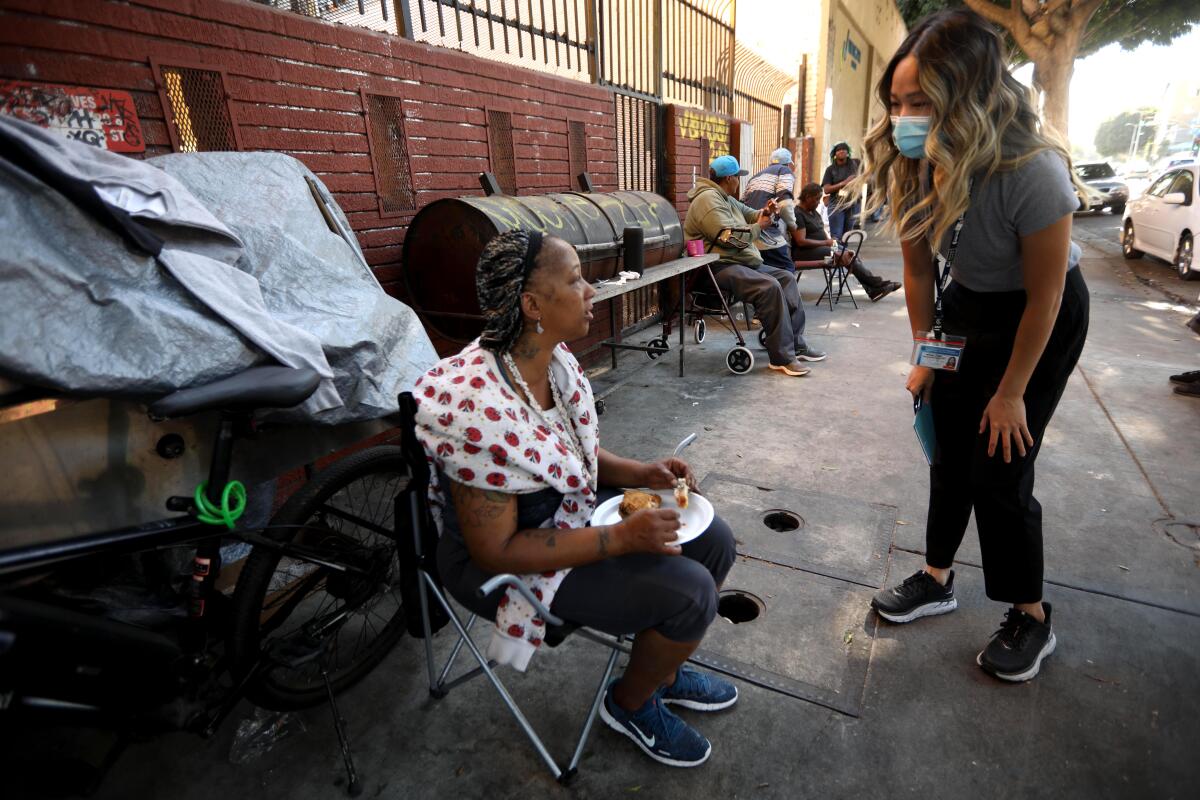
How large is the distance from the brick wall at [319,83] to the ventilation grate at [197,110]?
39mm

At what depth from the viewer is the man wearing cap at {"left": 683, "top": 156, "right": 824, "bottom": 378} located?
541cm

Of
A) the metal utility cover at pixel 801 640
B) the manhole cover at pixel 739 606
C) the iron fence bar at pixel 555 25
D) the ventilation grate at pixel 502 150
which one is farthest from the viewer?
the iron fence bar at pixel 555 25

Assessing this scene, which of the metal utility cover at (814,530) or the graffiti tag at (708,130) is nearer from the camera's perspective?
the metal utility cover at (814,530)

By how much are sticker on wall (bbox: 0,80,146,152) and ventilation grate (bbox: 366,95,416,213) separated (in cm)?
129

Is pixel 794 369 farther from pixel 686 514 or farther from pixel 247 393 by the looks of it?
pixel 247 393

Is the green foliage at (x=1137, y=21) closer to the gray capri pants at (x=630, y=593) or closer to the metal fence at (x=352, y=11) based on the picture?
the metal fence at (x=352, y=11)

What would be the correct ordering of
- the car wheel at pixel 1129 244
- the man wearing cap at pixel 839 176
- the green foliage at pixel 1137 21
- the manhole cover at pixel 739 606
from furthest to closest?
1. the green foliage at pixel 1137 21
2. the car wheel at pixel 1129 244
3. the man wearing cap at pixel 839 176
4. the manhole cover at pixel 739 606

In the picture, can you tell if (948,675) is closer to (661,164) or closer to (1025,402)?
(1025,402)

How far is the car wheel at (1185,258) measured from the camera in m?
8.47

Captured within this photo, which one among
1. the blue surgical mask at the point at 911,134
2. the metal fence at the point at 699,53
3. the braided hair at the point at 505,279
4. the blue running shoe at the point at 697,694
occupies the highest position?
the metal fence at the point at 699,53

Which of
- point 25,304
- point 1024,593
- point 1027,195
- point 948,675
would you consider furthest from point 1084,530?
point 25,304

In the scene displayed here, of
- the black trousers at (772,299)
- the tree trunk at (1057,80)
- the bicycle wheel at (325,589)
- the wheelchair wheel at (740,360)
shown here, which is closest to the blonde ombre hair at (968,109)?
the bicycle wheel at (325,589)

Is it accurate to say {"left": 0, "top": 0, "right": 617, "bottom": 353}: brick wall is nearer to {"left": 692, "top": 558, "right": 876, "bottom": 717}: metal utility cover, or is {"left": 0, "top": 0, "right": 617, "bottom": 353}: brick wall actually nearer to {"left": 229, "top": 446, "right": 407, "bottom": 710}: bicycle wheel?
{"left": 229, "top": 446, "right": 407, "bottom": 710}: bicycle wheel

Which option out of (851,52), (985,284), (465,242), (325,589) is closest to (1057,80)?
(851,52)
